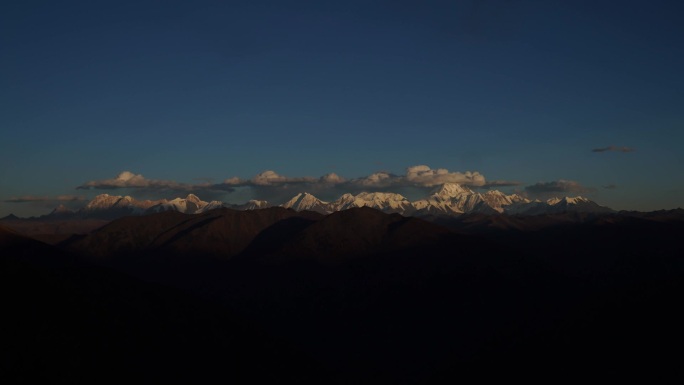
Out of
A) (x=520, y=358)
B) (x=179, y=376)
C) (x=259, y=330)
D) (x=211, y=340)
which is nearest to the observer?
→ (x=179, y=376)

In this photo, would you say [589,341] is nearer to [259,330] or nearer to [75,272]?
[259,330]

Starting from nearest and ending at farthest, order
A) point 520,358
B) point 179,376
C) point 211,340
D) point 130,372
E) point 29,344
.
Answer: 1. point 29,344
2. point 130,372
3. point 179,376
4. point 211,340
5. point 520,358

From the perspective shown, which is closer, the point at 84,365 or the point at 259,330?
the point at 84,365

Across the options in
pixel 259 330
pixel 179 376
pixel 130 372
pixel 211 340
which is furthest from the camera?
pixel 259 330

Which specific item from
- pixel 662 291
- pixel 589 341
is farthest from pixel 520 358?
pixel 662 291

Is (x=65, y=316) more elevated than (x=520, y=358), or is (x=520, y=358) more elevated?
(x=65, y=316)

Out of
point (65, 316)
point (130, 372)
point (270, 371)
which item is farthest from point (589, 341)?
point (65, 316)

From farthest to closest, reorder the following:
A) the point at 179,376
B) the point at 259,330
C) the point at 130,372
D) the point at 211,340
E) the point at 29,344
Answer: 1. the point at 259,330
2. the point at 211,340
3. the point at 179,376
4. the point at 130,372
5. the point at 29,344

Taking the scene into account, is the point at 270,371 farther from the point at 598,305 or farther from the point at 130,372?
the point at 598,305

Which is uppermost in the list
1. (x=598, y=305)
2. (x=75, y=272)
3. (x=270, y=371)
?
(x=75, y=272)
